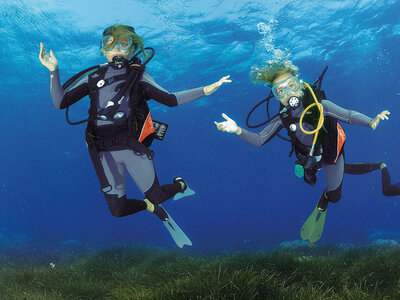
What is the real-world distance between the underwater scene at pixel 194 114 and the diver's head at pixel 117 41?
0.02 metres

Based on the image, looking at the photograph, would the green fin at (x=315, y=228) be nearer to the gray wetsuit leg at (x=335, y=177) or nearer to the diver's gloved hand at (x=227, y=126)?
the gray wetsuit leg at (x=335, y=177)

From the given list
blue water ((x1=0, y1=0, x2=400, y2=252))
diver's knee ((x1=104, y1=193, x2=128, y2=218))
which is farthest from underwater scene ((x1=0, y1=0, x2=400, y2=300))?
blue water ((x1=0, y1=0, x2=400, y2=252))

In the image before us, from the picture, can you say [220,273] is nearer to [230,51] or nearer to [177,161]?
[230,51]

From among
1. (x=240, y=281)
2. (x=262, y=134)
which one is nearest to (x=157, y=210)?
(x=240, y=281)

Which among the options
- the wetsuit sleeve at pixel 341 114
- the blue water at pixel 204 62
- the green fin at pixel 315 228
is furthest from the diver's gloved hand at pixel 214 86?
the blue water at pixel 204 62

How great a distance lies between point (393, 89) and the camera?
1431 inches

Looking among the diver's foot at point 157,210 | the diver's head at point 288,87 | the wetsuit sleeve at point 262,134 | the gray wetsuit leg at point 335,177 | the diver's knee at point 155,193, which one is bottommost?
the gray wetsuit leg at point 335,177

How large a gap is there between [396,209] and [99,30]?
85.3m

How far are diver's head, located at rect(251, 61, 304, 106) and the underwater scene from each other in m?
0.03

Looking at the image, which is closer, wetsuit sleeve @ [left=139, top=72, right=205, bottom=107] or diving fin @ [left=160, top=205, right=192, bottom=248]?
wetsuit sleeve @ [left=139, top=72, right=205, bottom=107]

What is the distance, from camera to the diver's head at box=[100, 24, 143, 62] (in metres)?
4.82

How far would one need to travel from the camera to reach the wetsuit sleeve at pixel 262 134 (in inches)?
207

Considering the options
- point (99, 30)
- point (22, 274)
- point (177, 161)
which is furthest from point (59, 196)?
point (22, 274)

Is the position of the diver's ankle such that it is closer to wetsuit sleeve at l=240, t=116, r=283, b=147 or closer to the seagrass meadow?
the seagrass meadow
